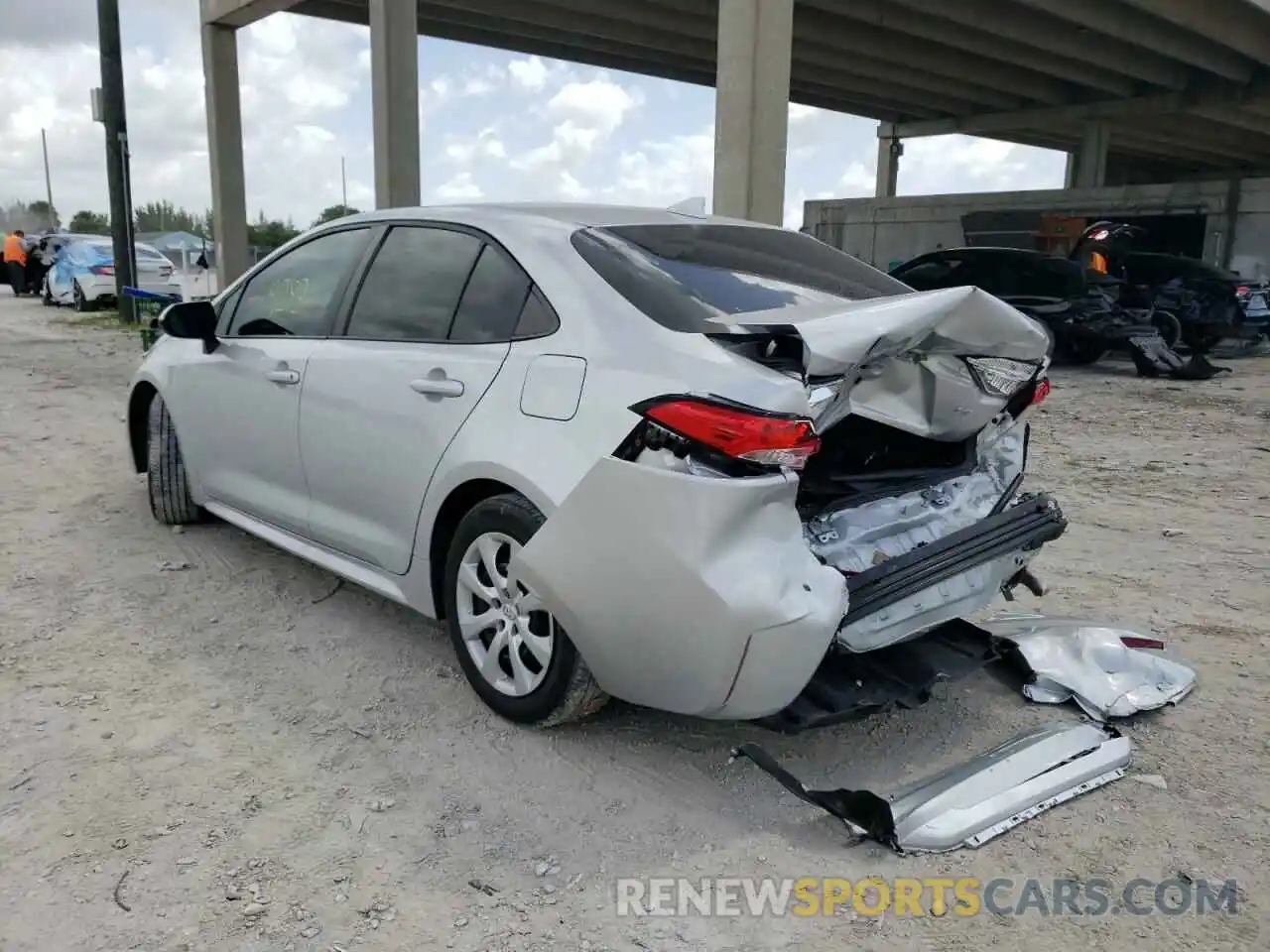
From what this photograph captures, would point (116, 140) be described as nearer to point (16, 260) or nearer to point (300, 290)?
point (16, 260)

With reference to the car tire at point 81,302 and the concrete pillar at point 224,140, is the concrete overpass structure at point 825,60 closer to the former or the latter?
the concrete pillar at point 224,140

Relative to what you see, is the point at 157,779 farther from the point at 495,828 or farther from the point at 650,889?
the point at 650,889

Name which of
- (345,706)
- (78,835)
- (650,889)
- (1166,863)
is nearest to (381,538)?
(345,706)

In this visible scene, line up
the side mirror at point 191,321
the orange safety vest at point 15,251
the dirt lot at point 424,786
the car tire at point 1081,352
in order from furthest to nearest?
the orange safety vest at point 15,251, the car tire at point 1081,352, the side mirror at point 191,321, the dirt lot at point 424,786

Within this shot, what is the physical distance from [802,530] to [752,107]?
992 centimetres

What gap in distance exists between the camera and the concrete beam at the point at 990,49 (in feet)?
60.6

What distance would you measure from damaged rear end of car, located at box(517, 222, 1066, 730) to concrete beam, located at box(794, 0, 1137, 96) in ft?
53.5

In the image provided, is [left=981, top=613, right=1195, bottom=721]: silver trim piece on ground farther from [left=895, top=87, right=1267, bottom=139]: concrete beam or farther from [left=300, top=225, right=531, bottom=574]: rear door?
[left=895, top=87, right=1267, bottom=139]: concrete beam

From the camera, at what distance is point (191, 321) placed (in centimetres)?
441

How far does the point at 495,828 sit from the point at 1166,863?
1.70 metres

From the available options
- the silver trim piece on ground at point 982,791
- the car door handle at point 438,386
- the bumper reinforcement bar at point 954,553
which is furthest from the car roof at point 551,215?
the silver trim piece on ground at point 982,791

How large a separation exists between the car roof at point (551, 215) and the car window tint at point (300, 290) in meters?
0.25

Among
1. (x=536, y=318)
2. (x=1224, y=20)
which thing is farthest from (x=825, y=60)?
(x=536, y=318)

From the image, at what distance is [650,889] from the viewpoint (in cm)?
245
